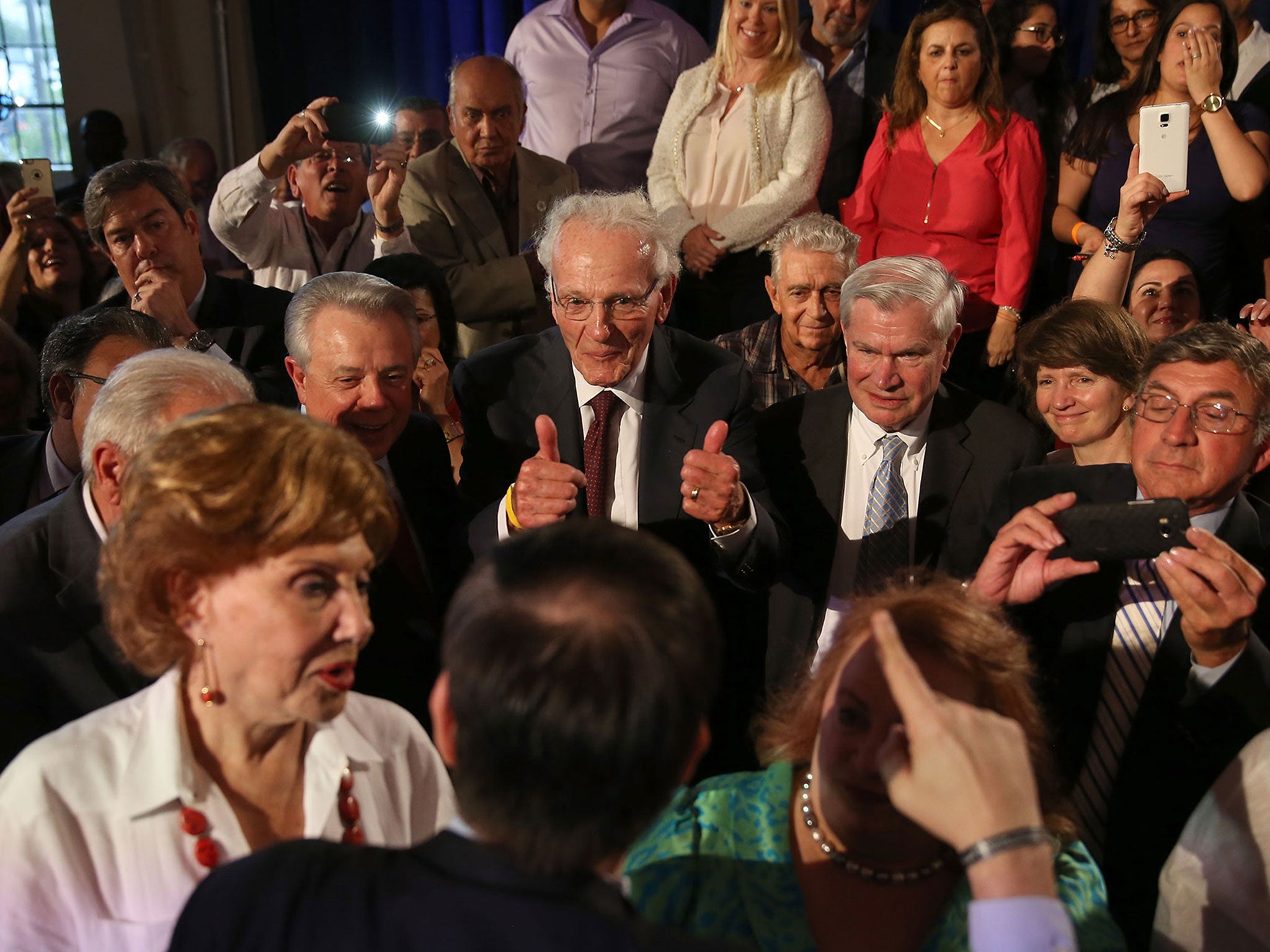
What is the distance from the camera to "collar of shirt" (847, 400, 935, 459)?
271cm

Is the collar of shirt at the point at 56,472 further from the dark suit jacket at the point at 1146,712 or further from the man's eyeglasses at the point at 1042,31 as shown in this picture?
the man's eyeglasses at the point at 1042,31

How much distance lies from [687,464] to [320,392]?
80 centimetres

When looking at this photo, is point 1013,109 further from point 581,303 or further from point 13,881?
point 13,881

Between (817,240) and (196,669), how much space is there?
2471 mm

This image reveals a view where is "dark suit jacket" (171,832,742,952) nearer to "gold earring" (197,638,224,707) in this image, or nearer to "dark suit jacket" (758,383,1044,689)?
"gold earring" (197,638,224,707)

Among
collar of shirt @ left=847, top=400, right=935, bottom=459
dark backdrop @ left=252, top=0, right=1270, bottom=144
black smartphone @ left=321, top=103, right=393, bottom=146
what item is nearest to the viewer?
collar of shirt @ left=847, top=400, right=935, bottom=459

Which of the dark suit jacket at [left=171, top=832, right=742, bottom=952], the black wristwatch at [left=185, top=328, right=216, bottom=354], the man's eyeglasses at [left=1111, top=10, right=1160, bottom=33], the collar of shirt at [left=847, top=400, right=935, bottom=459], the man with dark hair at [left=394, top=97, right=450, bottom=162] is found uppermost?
the man's eyeglasses at [left=1111, top=10, right=1160, bottom=33]

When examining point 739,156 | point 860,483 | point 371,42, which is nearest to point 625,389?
point 860,483

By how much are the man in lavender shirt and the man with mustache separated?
0.71m

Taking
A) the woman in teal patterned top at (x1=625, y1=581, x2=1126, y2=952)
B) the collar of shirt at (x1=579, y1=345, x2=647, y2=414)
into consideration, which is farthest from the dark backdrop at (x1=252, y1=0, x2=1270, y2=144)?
the woman in teal patterned top at (x1=625, y1=581, x2=1126, y2=952)

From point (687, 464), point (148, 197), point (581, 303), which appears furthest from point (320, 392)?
point (148, 197)

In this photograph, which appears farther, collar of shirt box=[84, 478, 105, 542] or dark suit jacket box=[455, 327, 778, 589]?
dark suit jacket box=[455, 327, 778, 589]

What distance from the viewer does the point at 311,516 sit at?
1287 mm

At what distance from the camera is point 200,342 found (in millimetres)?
3010
